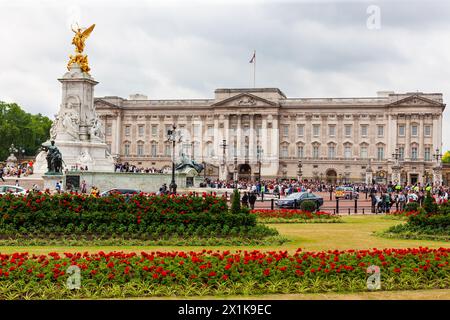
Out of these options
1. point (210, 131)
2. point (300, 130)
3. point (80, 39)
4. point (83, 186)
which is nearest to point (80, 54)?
point (80, 39)

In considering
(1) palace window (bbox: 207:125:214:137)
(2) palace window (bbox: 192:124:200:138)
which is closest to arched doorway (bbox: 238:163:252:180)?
(1) palace window (bbox: 207:125:214:137)

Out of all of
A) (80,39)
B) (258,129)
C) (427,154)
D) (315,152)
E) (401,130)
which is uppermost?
(80,39)

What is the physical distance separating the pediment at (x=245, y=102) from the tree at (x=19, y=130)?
98.0 feet

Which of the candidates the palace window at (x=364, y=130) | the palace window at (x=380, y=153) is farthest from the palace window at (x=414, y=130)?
the palace window at (x=364, y=130)

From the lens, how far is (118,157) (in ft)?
328

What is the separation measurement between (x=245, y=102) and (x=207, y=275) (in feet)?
283

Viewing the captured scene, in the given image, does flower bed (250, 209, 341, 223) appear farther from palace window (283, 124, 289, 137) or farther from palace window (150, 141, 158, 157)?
palace window (150, 141, 158, 157)

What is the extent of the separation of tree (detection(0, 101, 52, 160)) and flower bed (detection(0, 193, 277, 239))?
80758 mm

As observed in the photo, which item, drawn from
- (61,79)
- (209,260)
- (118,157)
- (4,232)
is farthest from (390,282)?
(118,157)

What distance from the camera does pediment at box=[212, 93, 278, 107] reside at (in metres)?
93.8

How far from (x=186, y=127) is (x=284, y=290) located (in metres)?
88.9

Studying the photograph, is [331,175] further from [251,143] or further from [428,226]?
[428,226]

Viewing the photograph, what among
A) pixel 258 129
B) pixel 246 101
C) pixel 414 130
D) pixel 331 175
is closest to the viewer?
pixel 414 130

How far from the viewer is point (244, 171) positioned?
94438 mm
